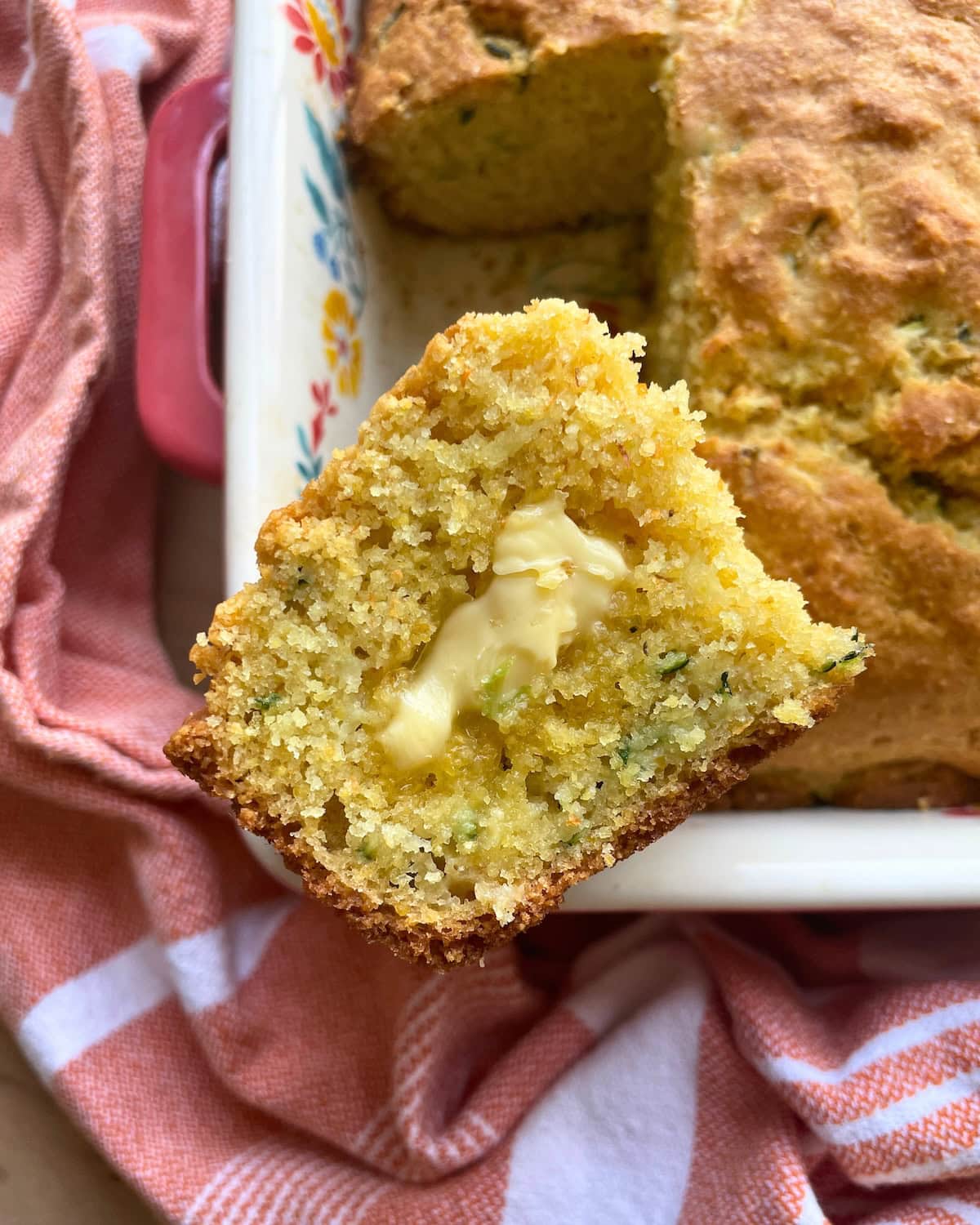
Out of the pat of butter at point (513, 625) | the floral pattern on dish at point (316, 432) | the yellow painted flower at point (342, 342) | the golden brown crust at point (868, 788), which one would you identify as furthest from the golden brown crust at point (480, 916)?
the yellow painted flower at point (342, 342)

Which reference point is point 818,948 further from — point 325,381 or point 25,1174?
point 25,1174

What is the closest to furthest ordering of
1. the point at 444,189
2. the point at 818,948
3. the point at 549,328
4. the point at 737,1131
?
the point at 549,328 → the point at 737,1131 → the point at 818,948 → the point at 444,189

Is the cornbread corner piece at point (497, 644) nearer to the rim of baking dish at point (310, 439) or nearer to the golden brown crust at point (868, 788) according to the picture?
the rim of baking dish at point (310, 439)

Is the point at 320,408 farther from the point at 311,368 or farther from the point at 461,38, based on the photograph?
the point at 461,38

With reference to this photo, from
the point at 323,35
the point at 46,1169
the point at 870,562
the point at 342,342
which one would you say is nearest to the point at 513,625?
the point at 870,562

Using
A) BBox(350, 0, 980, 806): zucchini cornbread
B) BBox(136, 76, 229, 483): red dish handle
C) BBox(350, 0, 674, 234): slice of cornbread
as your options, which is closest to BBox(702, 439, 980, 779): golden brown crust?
BBox(350, 0, 980, 806): zucchini cornbread

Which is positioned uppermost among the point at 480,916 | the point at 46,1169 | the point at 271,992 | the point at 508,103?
the point at 508,103

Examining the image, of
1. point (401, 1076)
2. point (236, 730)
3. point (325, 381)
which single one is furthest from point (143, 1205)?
point (325, 381)
